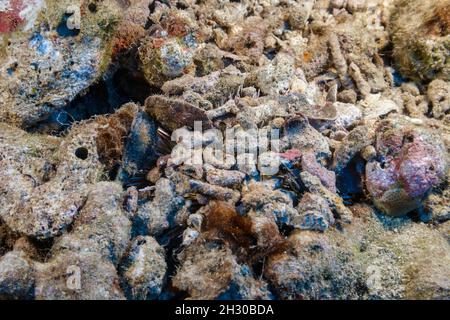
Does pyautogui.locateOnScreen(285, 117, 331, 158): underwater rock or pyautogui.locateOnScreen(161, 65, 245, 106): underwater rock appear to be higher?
pyautogui.locateOnScreen(161, 65, 245, 106): underwater rock

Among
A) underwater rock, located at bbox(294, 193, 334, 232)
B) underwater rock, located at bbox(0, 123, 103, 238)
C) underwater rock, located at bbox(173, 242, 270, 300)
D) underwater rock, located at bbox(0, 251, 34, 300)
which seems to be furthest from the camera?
underwater rock, located at bbox(294, 193, 334, 232)

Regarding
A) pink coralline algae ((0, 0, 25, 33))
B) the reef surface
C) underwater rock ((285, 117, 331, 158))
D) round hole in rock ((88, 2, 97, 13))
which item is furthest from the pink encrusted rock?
pink coralline algae ((0, 0, 25, 33))

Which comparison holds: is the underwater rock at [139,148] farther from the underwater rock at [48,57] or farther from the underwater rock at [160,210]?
the underwater rock at [48,57]

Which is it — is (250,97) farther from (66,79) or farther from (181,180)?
(66,79)

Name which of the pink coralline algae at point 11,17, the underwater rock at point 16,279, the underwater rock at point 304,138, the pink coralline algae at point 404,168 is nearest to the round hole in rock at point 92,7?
the pink coralline algae at point 11,17

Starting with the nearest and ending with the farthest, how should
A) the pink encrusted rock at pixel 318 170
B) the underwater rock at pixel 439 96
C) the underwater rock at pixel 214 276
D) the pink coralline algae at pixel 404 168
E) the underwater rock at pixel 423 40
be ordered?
the underwater rock at pixel 214 276, the pink coralline algae at pixel 404 168, the pink encrusted rock at pixel 318 170, the underwater rock at pixel 439 96, the underwater rock at pixel 423 40

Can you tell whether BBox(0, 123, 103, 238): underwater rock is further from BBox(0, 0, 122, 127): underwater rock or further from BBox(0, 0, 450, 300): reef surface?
BBox(0, 0, 122, 127): underwater rock
